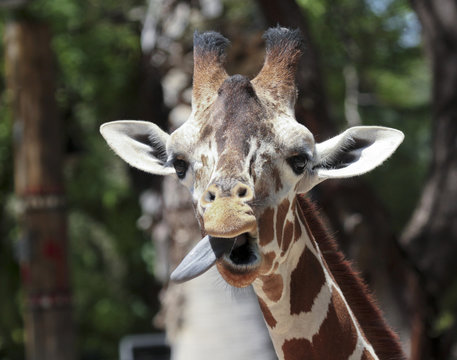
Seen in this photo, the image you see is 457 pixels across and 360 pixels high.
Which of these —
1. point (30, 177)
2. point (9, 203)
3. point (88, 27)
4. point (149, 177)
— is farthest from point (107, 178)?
point (30, 177)

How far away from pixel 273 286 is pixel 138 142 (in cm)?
73

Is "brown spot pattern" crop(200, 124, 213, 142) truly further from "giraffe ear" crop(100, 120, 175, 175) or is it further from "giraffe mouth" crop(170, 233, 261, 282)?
"giraffe mouth" crop(170, 233, 261, 282)

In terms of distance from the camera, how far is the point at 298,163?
8.66 ft

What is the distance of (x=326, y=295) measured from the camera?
2.78 m

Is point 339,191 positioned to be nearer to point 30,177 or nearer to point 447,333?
point 447,333

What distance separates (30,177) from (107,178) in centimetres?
519

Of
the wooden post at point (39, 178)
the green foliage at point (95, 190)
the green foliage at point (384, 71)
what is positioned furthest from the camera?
the green foliage at point (95, 190)

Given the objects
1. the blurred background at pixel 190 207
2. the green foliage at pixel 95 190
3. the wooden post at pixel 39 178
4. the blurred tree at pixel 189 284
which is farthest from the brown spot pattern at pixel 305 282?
the green foliage at pixel 95 190

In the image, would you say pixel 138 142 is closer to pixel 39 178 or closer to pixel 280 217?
pixel 280 217

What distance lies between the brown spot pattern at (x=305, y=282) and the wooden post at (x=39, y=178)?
3.90 metres

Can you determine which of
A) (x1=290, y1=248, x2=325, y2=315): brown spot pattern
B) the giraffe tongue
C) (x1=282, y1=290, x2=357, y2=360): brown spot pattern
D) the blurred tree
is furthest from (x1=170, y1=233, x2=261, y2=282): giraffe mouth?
the blurred tree

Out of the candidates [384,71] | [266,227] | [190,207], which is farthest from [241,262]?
[384,71]

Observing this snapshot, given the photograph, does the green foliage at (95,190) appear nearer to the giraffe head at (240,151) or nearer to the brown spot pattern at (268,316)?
the giraffe head at (240,151)

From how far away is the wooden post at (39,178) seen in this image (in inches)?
248
